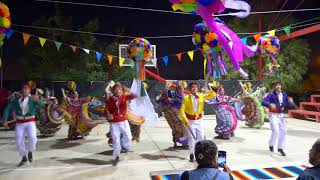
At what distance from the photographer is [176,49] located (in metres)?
19.4

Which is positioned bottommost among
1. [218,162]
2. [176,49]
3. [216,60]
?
[218,162]

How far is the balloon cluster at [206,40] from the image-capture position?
7.38 meters

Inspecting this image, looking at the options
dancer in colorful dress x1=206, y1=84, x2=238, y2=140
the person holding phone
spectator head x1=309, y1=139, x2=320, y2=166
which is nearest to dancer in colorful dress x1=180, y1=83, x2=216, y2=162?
dancer in colorful dress x1=206, y1=84, x2=238, y2=140

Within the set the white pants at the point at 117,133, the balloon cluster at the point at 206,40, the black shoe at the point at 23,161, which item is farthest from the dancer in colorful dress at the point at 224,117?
the black shoe at the point at 23,161

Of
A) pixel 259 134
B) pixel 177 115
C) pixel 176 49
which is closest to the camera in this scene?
pixel 177 115

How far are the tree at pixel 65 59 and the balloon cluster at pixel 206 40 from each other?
1062 cm

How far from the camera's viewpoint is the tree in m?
17.2

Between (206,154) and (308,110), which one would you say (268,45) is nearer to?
(308,110)

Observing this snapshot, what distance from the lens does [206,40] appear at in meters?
7.53

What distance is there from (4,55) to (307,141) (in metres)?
14.6

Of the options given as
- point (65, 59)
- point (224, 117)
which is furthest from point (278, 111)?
point (65, 59)

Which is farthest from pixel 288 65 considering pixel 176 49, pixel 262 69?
pixel 176 49

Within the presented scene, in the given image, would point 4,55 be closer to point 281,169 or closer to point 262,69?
point 262,69

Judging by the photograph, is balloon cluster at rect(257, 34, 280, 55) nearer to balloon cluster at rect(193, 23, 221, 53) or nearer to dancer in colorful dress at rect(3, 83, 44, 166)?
balloon cluster at rect(193, 23, 221, 53)
